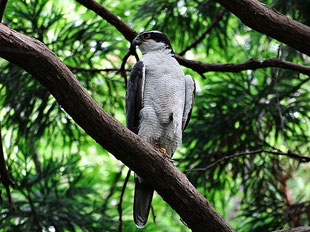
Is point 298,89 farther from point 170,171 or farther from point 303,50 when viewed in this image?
point 170,171

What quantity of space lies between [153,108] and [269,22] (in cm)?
105

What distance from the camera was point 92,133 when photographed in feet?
8.27

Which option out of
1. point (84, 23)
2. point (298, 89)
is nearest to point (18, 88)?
point (84, 23)

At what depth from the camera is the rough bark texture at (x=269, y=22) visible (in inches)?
116

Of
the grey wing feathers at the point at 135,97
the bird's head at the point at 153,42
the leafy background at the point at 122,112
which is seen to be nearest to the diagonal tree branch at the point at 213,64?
the bird's head at the point at 153,42

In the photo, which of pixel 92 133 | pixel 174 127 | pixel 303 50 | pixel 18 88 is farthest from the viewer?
pixel 18 88

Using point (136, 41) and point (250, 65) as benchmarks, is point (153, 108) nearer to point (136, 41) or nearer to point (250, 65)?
point (136, 41)

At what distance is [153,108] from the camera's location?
3486 mm

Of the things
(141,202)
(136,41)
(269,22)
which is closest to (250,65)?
(269,22)

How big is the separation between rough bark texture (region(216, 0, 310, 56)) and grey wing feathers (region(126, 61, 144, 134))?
87cm

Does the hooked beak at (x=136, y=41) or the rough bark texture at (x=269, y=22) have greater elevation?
the hooked beak at (x=136, y=41)

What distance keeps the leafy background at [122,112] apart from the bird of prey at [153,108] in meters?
0.78

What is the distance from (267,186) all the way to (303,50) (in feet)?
7.05

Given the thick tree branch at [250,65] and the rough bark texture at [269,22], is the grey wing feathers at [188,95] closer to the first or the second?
the thick tree branch at [250,65]
